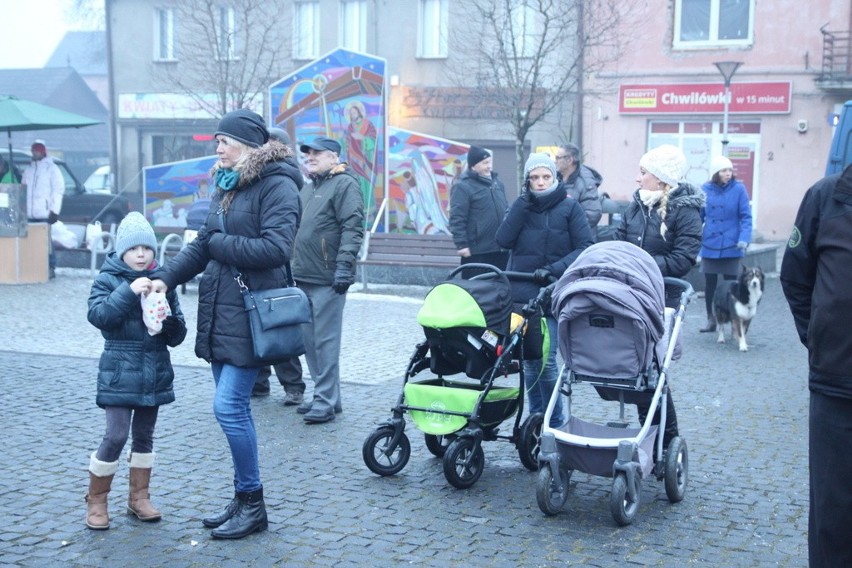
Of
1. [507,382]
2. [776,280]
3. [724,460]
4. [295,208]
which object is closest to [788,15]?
[776,280]

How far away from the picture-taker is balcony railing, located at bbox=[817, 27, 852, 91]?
86.5ft

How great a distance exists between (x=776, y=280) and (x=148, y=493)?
14.5 metres

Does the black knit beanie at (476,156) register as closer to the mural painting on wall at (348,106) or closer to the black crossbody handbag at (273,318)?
the black crossbody handbag at (273,318)

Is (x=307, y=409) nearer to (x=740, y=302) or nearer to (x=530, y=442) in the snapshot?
(x=530, y=442)

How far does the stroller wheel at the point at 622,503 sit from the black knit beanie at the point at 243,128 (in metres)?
2.36

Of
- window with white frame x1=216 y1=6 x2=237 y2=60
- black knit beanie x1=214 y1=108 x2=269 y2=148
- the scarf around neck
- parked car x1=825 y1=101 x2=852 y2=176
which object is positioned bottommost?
the scarf around neck

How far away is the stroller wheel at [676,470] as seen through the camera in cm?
588

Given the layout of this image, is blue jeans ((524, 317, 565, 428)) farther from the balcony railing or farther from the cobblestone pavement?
the balcony railing

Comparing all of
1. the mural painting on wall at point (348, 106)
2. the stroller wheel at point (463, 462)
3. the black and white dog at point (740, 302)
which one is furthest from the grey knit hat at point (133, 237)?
the mural painting on wall at point (348, 106)

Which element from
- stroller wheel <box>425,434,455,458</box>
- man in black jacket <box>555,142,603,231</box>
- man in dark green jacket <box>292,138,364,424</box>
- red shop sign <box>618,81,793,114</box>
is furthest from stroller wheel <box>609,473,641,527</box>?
red shop sign <box>618,81,793,114</box>

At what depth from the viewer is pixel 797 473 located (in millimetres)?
6590

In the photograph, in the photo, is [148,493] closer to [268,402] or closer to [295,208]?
[295,208]

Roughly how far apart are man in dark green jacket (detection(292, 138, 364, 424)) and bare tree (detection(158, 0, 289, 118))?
21.4 meters

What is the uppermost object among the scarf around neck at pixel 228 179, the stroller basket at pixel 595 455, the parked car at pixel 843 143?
the parked car at pixel 843 143
